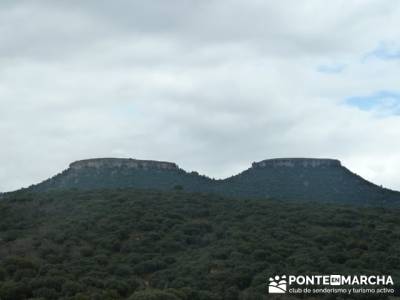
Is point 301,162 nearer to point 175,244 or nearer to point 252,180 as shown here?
point 252,180

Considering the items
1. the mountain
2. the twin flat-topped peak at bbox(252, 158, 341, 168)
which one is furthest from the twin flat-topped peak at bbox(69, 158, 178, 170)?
the twin flat-topped peak at bbox(252, 158, 341, 168)

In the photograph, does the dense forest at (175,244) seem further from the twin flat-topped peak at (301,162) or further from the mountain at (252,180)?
the twin flat-topped peak at (301,162)

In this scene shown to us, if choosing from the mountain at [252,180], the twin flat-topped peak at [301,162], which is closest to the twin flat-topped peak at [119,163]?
the mountain at [252,180]

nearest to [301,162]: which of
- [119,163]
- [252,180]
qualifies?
[252,180]

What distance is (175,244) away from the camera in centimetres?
4125

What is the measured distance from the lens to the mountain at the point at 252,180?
244ft

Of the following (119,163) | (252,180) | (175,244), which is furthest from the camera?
(119,163)

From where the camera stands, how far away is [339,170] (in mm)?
80812

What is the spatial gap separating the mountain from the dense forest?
55.8ft

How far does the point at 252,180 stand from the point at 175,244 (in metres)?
39.2

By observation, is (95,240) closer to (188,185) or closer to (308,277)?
(308,277)

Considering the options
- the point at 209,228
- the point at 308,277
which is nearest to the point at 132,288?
the point at 308,277

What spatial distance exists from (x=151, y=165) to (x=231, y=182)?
10080 mm

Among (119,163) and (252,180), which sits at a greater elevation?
(119,163)
